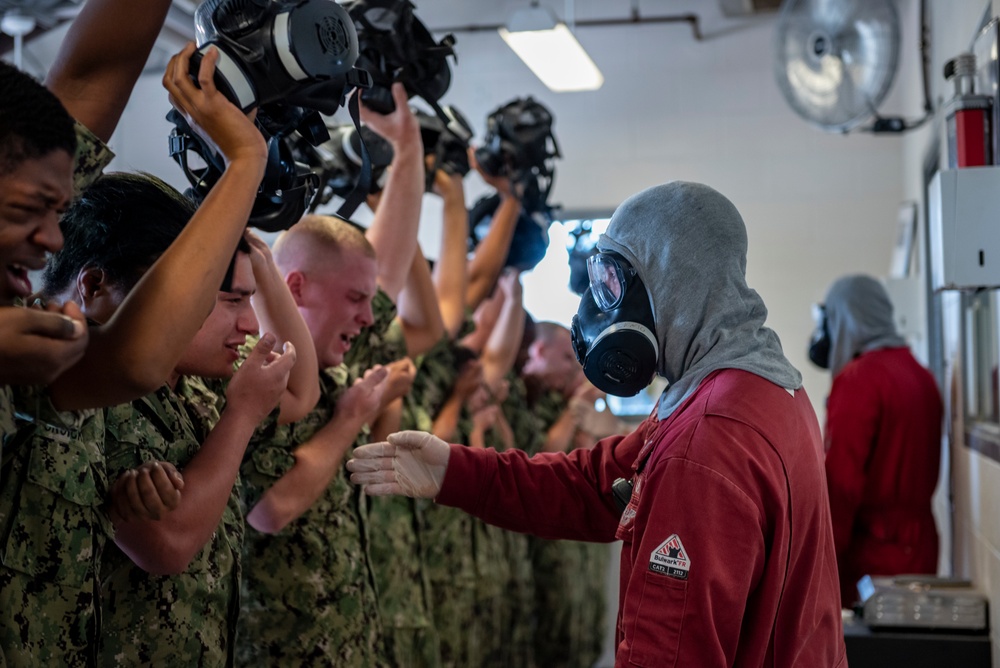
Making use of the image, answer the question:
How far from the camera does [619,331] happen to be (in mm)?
1614

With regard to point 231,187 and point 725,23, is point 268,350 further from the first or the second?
point 725,23

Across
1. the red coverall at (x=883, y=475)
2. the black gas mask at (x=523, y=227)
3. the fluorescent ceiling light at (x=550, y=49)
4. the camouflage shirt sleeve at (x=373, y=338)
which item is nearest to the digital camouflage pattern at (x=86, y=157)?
the camouflage shirt sleeve at (x=373, y=338)

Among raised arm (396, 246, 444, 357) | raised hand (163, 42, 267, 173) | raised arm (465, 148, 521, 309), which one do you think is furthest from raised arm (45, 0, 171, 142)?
raised arm (465, 148, 521, 309)

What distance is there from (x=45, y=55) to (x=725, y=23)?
4.12 meters

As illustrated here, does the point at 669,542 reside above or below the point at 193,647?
above

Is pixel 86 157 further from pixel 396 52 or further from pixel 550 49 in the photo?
pixel 550 49

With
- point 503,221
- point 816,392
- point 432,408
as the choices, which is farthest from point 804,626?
point 816,392

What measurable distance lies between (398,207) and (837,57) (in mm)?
2194

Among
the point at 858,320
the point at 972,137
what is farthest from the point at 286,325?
the point at 858,320

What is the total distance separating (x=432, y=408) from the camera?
11.1 ft

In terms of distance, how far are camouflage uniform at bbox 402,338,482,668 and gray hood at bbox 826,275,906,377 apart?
1.50 meters

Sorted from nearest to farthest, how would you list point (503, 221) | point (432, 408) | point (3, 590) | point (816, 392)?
1. point (3, 590)
2. point (432, 408)
3. point (503, 221)
4. point (816, 392)

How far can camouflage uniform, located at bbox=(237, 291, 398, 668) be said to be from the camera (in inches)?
80.4

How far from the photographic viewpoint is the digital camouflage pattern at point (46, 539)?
121 cm
